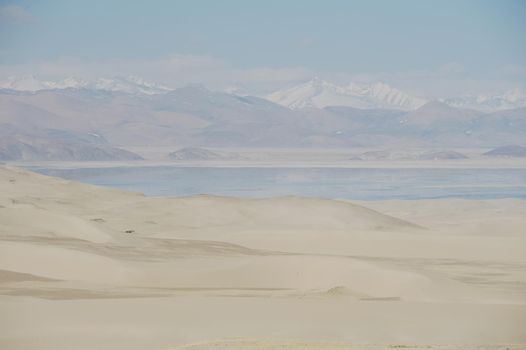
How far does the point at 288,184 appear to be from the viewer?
233 feet

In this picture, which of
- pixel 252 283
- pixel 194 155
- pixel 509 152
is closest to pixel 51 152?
pixel 194 155

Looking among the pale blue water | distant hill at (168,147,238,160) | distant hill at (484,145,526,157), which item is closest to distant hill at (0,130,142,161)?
distant hill at (168,147,238,160)

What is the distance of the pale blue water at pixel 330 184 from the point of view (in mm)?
60281

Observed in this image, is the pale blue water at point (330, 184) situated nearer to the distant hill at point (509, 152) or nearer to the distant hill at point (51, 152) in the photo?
the distant hill at point (51, 152)

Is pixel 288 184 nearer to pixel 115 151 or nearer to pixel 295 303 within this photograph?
pixel 295 303

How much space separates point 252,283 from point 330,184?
176 ft

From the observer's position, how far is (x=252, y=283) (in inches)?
715

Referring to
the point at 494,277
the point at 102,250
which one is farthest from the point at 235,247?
the point at 494,277

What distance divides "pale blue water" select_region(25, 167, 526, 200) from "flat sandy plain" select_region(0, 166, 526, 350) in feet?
76.4

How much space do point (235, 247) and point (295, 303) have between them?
12.4 metres

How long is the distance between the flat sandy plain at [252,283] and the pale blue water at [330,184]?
23.3m

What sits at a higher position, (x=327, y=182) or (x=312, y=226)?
(x=312, y=226)

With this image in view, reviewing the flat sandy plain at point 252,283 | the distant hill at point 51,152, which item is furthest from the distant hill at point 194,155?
the flat sandy plain at point 252,283

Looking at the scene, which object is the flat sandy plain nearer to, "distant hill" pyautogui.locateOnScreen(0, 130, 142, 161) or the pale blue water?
the pale blue water
